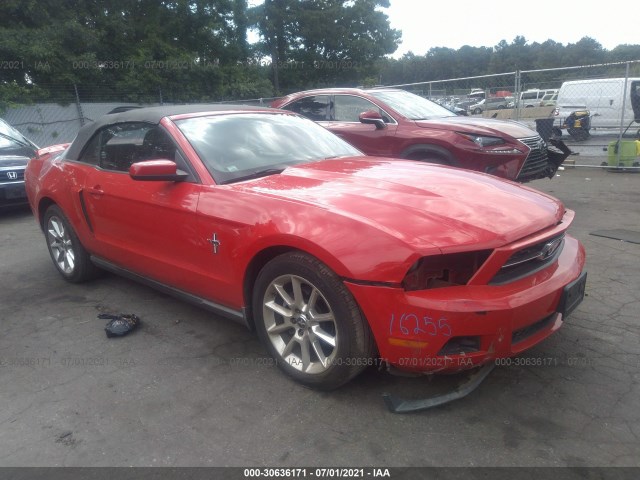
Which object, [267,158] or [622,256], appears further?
[622,256]

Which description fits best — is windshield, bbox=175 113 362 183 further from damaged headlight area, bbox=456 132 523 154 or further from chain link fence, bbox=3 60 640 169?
chain link fence, bbox=3 60 640 169

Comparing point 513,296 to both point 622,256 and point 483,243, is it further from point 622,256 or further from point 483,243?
point 622,256

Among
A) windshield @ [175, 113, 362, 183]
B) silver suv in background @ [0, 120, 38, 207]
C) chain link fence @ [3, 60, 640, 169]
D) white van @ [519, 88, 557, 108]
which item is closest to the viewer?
windshield @ [175, 113, 362, 183]

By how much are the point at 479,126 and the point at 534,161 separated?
0.88 metres

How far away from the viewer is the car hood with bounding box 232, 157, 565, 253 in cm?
244

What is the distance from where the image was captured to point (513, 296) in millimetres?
2389

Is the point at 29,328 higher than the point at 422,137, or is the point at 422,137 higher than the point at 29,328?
the point at 422,137

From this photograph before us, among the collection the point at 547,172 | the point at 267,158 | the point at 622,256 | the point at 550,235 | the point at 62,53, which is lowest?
the point at 622,256

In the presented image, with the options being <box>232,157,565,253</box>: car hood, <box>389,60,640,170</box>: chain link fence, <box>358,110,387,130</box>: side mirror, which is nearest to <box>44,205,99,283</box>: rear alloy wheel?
<box>232,157,565,253</box>: car hood

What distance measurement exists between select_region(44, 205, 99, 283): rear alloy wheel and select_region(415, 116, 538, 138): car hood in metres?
4.24

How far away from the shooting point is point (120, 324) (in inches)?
145

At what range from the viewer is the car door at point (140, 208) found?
3291mm

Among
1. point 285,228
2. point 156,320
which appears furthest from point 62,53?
point 285,228

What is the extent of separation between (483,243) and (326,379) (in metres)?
1.07
